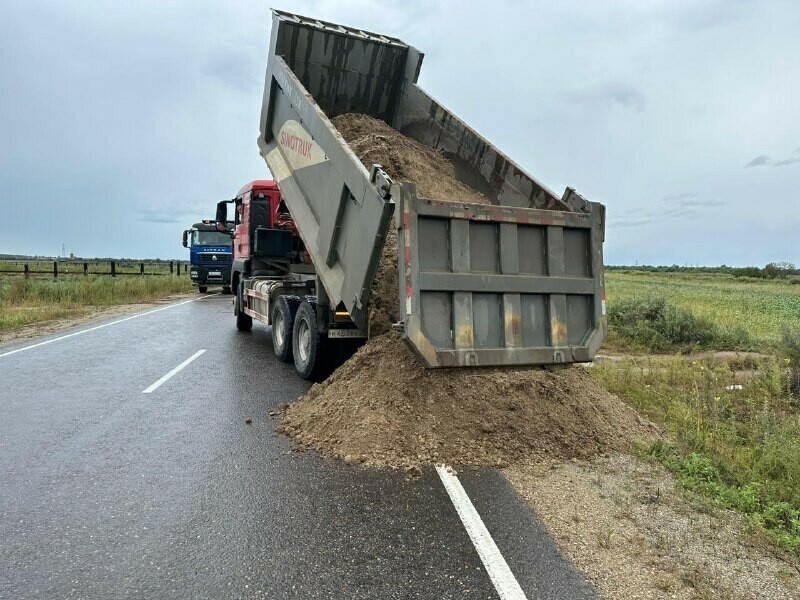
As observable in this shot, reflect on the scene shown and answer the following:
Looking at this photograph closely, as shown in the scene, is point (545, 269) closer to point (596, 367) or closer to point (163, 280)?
point (596, 367)

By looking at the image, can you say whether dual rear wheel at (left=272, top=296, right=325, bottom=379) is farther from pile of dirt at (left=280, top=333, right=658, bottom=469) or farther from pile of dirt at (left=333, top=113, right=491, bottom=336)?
pile of dirt at (left=280, top=333, right=658, bottom=469)

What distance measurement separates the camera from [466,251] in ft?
16.7

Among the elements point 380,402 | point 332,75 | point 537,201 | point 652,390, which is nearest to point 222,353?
point 332,75

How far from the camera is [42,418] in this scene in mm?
6090

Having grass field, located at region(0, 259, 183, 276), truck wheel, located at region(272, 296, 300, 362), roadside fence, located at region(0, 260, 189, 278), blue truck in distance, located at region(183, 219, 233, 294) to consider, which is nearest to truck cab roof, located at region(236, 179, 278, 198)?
truck wheel, located at region(272, 296, 300, 362)

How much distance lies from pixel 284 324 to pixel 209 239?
19502mm

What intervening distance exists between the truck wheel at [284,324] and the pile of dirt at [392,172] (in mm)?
2759

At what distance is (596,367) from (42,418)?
25.0ft

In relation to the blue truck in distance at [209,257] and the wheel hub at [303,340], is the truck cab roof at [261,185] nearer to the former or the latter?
the wheel hub at [303,340]

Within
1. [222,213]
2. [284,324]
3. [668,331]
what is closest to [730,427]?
[284,324]

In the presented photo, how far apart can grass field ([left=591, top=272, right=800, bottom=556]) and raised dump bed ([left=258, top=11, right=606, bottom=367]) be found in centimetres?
141

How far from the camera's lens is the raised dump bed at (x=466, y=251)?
16.2 feet

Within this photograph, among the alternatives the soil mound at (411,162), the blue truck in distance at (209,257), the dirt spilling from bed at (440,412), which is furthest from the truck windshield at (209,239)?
the dirt spilling from bed at (440,412)

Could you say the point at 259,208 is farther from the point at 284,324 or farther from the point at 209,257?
the point at 209,257
